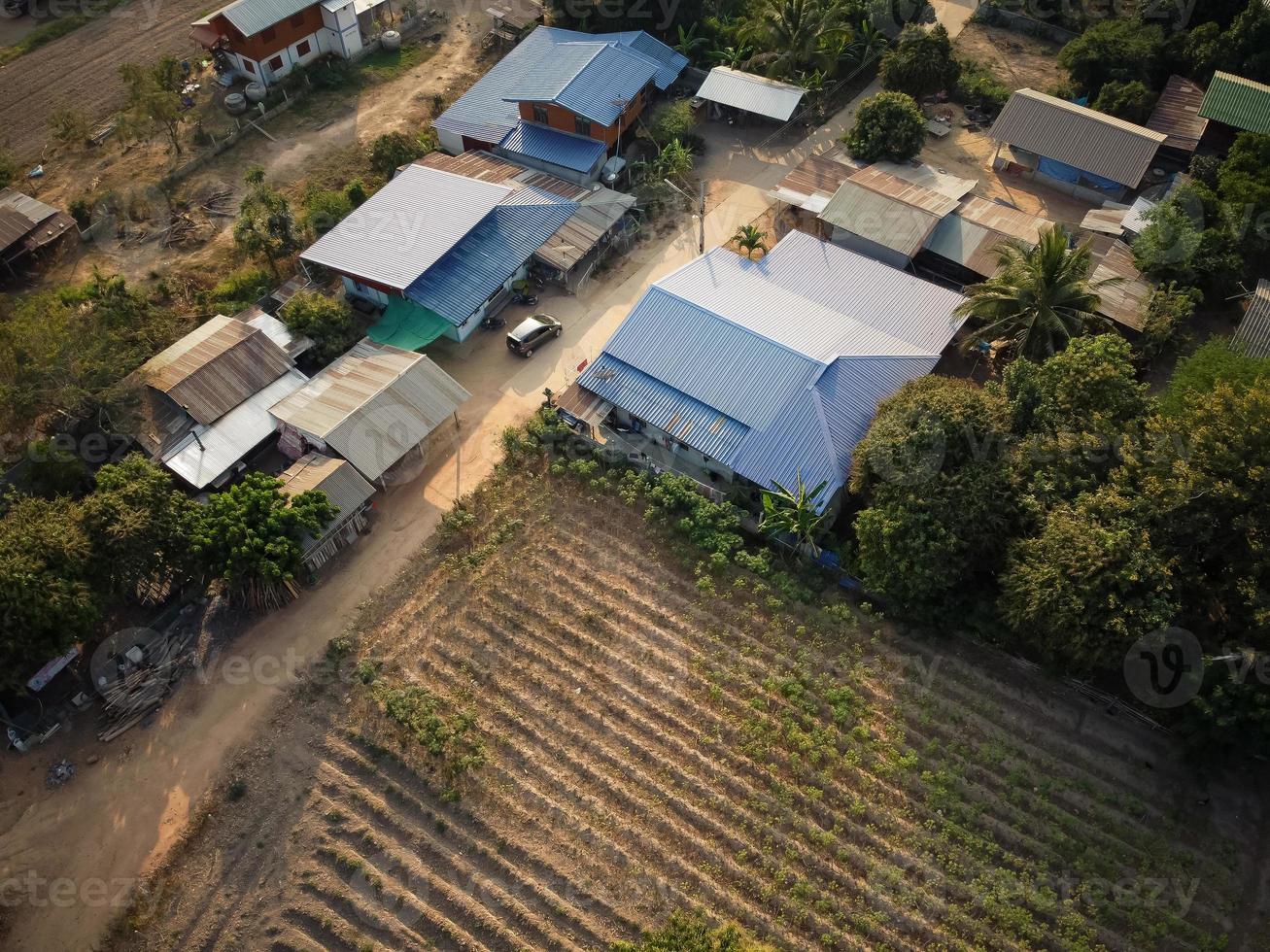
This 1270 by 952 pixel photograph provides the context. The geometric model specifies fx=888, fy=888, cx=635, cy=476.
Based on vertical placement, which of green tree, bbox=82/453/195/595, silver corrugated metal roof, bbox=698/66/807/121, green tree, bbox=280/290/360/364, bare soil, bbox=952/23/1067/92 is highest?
bare soil, bbox=952/23/1067/92

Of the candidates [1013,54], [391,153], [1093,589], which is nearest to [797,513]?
[1093,589]

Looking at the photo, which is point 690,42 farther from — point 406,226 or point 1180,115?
point 1180,115

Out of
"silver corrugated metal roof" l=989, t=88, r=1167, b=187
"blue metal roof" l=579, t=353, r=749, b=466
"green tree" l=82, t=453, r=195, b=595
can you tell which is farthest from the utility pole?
"green tree" l=82, t=453, r=195, b=595

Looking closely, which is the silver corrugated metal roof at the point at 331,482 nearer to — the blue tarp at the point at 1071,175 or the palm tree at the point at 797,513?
the palm tree at the point at 797,513

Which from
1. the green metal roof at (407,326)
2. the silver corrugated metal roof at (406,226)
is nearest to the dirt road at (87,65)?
the silver corrugated metal roof at (406,226)

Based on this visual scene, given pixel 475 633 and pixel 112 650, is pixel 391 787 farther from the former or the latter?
pixel 112 650

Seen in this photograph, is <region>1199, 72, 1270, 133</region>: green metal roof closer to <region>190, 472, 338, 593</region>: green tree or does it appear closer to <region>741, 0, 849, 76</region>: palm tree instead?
<region>741, 0, 849, 76</region>: palm tree
